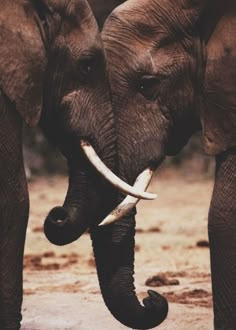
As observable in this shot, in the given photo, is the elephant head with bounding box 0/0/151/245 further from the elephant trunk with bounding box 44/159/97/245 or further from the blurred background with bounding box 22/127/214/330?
the blurred background with bounding box 22/127/214/330

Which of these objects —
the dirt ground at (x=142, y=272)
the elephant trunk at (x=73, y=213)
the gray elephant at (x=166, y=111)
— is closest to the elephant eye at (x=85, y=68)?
the gray elephant at (x=166, y=111)

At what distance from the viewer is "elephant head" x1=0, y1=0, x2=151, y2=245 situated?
6.68 meters

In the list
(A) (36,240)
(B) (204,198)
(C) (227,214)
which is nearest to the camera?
(C) (227,214)

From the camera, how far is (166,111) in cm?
709

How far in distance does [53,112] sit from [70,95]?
0.34 ft

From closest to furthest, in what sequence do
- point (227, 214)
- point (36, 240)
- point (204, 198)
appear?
point (227, 214), point (36, 240), point (204, 198)

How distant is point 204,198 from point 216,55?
10.6 meters

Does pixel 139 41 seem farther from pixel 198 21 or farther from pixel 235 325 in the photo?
pixel 235 325

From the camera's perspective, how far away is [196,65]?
7016 mm

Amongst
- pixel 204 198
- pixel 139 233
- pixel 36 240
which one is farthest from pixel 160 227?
pixel 204 198

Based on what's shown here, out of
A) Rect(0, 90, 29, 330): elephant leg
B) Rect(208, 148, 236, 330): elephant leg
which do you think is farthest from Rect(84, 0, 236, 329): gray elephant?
Rect(0, 90, 29, 330): elephant leg

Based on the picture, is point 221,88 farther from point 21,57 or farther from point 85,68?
point 21,57

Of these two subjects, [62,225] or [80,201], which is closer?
[62,225]

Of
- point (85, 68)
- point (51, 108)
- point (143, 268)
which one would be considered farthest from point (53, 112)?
point (143, 268)
